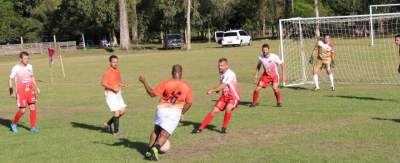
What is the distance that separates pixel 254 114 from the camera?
1374cm

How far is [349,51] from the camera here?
37344 millimetres

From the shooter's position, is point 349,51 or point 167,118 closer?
point 167,118

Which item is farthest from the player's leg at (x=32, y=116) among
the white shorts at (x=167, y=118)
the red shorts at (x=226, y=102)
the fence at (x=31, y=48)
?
the fence at (x=31, y=48)

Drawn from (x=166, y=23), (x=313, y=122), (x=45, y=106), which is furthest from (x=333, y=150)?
(x=166, y=23)

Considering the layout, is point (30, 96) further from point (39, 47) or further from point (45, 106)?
point (39, 47)

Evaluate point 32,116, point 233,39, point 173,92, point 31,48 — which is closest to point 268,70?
point 32,116

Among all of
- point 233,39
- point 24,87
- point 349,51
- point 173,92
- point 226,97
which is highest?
point 233,39

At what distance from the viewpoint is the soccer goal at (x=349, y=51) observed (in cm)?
2150

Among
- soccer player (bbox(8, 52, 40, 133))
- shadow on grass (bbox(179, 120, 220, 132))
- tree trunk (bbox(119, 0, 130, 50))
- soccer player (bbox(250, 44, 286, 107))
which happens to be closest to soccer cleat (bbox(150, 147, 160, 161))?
shadow on grass (bbox(179, 120, 220, 132))

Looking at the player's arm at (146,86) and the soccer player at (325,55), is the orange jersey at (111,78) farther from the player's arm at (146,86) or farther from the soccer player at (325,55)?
the soccer player at (325,55)

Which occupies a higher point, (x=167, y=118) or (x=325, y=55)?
Answer: (x=325, y=55)

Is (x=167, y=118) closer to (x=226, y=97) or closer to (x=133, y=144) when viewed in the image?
(x=133, y=144)

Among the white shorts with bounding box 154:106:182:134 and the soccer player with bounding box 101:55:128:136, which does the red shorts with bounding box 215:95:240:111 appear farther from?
the white shorts with bounding box 154:106:182:134

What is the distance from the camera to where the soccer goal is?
21500mm
